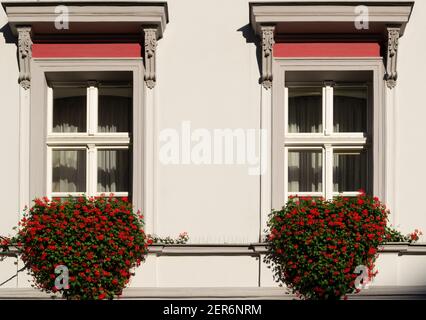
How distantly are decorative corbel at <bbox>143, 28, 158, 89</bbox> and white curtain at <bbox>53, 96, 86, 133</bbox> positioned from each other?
105 centimetres

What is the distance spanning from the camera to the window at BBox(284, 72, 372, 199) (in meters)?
13.5

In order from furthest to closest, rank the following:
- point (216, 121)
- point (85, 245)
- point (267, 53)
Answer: point (216, 121)
point (267, 53)
point (85, 245)

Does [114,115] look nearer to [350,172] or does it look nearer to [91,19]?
[91,19]

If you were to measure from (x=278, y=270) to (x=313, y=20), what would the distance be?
312cm

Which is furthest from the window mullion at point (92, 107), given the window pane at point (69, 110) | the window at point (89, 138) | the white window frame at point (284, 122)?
the white window frame at point (284, 122)

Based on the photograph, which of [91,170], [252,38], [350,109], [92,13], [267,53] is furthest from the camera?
[350,109]

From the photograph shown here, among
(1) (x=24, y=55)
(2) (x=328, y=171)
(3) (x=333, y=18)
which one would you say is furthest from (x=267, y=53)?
(1) (x=24, y=55)

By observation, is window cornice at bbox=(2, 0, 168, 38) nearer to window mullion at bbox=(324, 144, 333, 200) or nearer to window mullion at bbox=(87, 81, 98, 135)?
window mullion at bbox=(87, 81, 98, 135)

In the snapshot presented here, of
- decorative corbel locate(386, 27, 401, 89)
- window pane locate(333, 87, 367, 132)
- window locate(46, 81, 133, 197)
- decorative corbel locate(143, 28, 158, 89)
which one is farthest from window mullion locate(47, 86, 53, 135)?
decorative corbel locate(386, 27, 401, 89)

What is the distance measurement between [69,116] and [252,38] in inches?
102

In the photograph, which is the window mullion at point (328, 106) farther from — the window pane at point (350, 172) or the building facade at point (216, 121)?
the window pane at point (350, 172)

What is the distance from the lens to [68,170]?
1355 centimetres

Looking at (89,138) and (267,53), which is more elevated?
(267,53)

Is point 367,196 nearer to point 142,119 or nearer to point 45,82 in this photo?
point 142,119
